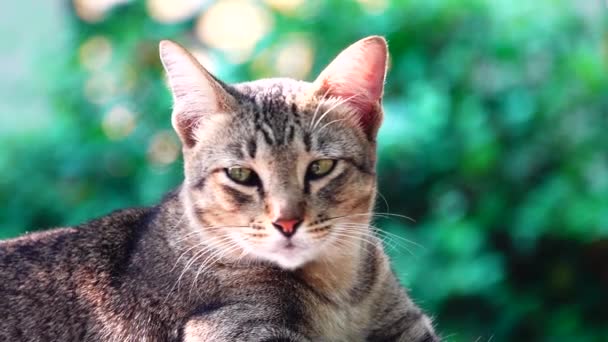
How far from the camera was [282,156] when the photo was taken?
2.55m

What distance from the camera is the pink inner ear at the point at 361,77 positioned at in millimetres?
2615

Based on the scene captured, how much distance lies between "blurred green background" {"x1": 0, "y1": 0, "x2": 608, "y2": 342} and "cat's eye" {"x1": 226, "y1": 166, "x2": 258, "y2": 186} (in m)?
1.57

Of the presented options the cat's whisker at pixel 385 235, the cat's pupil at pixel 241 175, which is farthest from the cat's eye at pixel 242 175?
the cat's whisker at pixel 385 235

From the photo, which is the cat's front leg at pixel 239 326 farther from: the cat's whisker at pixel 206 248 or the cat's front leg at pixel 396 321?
the cat's front leg at pixel 396 321

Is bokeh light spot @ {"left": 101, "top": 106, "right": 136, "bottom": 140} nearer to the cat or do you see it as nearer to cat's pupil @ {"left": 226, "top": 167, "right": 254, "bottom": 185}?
the cat

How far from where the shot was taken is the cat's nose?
246 cm

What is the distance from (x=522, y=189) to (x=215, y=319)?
2.04 m

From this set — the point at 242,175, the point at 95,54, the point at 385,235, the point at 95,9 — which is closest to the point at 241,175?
the point at 242,175

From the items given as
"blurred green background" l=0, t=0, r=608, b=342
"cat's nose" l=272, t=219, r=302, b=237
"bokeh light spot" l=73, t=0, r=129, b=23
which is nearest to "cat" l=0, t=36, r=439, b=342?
"cat's nose" l=272, t=219, r=302, b=237

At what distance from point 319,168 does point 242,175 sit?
0.63 ft

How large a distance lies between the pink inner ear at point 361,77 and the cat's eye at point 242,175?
306 mm

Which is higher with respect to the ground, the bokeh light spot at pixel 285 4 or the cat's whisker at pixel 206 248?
the bokeh light spot at pixel 285 4

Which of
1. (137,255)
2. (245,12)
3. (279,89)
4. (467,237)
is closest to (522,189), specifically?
(467,237)

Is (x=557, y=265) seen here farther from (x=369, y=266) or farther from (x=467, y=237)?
(x=369, y=266)
